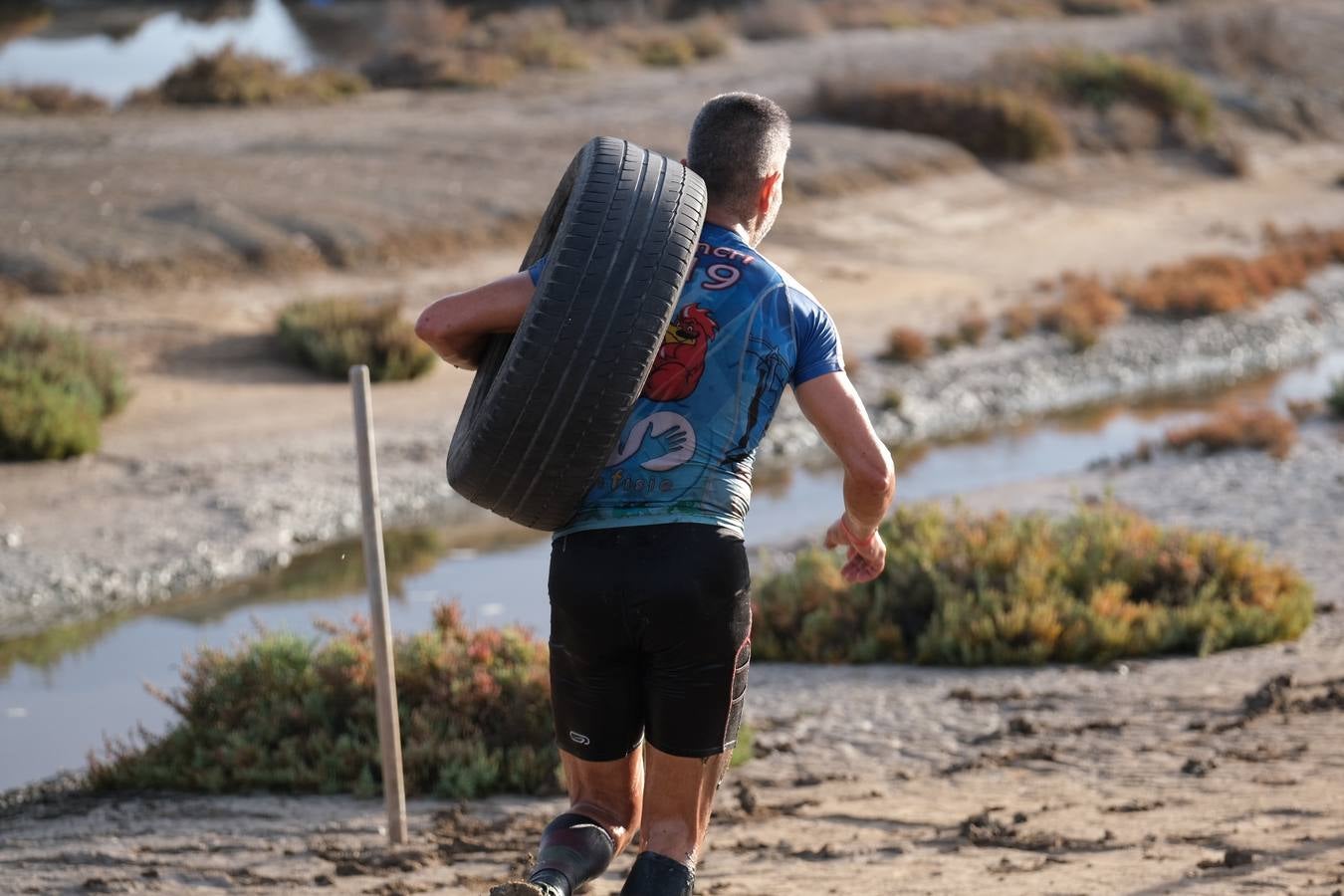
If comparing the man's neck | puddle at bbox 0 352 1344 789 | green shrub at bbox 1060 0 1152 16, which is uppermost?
green shrub at bbox 1060 0 1152 16

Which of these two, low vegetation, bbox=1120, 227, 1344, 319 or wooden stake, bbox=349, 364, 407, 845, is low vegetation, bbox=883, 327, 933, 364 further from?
wooden stake, bbox=349, 364, 407, 845

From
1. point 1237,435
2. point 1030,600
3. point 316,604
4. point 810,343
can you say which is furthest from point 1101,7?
point 810,343

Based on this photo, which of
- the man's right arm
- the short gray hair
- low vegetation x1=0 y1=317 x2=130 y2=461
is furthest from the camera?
low vegetation x1=0 y1=317 x2=130 y2=461

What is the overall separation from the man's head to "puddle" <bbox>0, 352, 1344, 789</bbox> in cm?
293

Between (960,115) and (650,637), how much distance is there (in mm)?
25149

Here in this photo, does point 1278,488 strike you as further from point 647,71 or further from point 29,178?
point 647,71

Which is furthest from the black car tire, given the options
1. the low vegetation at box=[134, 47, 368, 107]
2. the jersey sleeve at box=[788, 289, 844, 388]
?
the low vegetation at box=[134, 47, 368, 107]

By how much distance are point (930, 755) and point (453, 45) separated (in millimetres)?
29065

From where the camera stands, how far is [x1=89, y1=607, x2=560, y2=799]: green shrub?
6766mm

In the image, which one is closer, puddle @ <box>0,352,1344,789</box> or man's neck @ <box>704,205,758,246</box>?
man's neck @ <box>704,205,758,246</box>

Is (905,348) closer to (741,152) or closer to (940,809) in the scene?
(940,809)

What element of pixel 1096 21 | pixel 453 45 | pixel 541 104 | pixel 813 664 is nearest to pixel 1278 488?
pixel 813 664

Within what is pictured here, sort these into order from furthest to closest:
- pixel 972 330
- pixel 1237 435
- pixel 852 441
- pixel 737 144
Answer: pixel 972 330
pixel 1237 435
pixel 737 144
pixel 852 441

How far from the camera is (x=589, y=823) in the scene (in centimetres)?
410
